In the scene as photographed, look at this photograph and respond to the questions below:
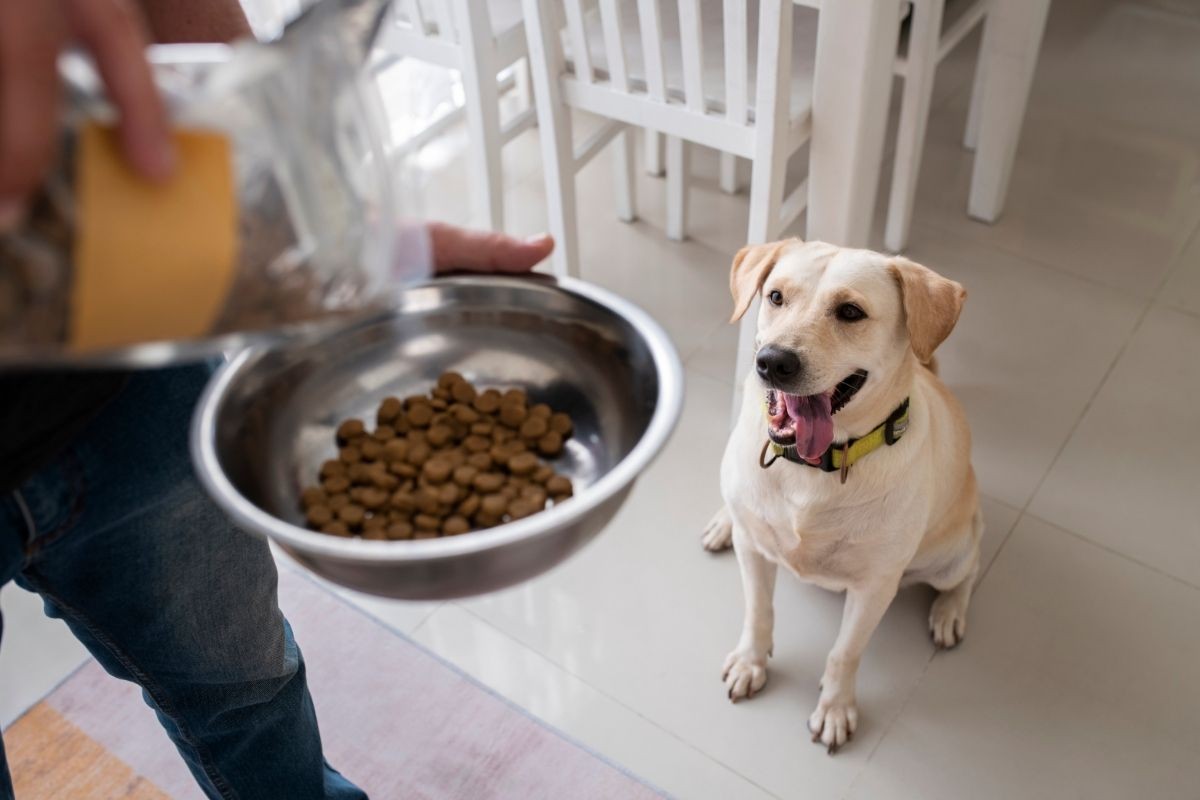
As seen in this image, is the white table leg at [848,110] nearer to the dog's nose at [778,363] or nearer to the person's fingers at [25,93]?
the dog's nose at [778,363]

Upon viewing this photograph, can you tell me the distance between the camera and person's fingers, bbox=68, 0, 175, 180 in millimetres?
534

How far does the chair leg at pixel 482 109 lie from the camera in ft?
6.39

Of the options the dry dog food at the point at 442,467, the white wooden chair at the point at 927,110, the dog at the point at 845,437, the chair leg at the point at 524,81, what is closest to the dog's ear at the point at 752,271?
the dog at the point at 845,437

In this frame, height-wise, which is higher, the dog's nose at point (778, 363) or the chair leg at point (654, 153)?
the dog's nose at point (778, 363)

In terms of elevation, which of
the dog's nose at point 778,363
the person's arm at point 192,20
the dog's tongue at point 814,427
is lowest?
the dog's tongue at point 814,427

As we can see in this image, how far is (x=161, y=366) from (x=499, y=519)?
33cm

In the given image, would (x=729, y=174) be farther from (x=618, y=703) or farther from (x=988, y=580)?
(x=618, y=703)

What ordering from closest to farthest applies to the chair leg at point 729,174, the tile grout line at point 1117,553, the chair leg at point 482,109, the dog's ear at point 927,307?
the dog's ear at point 927,307 < the tile grout line at point 1117,553 < the chair leg at point 482,109 < the chair leg at point 729,174

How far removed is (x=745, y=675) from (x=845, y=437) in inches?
18.9

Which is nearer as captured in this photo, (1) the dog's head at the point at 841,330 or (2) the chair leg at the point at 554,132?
(1) the dog's head at the point at 841,330

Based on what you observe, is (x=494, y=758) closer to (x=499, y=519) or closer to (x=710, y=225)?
(x=499, y=519)

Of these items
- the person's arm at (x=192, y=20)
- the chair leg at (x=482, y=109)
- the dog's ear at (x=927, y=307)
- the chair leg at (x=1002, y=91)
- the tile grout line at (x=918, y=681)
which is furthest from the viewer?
the chair leg at (x=1002, y=91)

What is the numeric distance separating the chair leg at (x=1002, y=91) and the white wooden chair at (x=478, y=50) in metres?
0.98

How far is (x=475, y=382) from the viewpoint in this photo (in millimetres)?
1104
